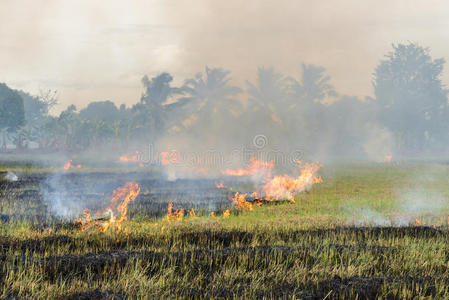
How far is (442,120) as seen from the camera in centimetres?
8812

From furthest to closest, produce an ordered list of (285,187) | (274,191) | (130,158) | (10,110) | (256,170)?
(10,110) → (130,158) → (256,170) → (285,187) → (274,191)

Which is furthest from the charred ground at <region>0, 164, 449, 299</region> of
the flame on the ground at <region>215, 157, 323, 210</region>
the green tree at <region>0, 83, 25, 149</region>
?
the green tree at <region>0, 83, 25, 149</region>

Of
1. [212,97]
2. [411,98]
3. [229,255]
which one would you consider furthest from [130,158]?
[229,255]

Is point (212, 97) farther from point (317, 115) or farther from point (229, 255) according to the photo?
point (229, 255)

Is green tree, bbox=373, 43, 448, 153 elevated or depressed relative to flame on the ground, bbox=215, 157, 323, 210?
elevated

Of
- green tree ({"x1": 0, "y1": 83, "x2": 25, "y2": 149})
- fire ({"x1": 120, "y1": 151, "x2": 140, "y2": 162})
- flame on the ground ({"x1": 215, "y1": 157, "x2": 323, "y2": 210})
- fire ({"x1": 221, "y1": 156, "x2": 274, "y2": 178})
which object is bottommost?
flame on the ground ({"x1": 215, "y1": 157, "x2": 323, "y2": 210})

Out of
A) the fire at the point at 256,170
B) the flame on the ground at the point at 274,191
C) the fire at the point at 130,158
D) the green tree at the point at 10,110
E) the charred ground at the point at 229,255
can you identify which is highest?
the green tree at the point at 10,110

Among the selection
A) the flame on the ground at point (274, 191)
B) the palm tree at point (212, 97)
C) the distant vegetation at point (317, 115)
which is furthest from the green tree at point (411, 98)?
the flame on the ground at point (274, 191)

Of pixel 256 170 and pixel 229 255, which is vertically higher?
pixel 256 170

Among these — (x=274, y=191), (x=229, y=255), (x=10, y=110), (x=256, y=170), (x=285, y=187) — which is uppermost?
(x=10, y=110)

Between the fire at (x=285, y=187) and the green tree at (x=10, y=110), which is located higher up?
the green tree at (x=10, y=110)

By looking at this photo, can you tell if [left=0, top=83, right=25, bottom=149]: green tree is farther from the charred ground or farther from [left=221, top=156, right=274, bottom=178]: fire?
the charred ground

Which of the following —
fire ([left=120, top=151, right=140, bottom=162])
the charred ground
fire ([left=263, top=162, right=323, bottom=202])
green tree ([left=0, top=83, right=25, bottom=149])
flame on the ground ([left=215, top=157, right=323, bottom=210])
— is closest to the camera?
the charred ground

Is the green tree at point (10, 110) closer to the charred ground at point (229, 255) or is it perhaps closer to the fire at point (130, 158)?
the fire at point (130, 158)
